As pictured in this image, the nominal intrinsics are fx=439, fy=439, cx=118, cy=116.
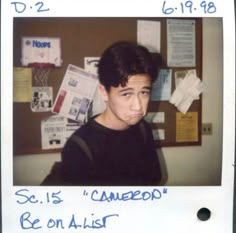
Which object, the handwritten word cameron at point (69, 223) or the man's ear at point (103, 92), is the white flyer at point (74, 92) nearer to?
the man's ear at point (103, 92)

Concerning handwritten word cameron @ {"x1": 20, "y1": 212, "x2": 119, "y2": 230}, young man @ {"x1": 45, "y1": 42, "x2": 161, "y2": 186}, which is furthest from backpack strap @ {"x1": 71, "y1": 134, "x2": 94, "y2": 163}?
handwritten word cameron @ {"x1": 20, "y1": 212, "x2": 119, "y2": 230}

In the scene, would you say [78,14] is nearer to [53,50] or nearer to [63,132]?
[53,50]

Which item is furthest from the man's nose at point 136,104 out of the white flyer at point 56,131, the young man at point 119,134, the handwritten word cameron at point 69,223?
the handwritten word cameron at point 69,223

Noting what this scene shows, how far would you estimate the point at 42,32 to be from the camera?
2.79ft

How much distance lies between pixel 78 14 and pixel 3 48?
159 millimetres

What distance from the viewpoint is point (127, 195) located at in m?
0.87

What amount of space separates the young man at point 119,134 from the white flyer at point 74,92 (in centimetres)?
2

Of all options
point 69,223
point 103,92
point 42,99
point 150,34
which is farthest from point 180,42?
point 69,223

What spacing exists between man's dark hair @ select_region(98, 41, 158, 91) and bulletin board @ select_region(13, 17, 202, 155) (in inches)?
0.5

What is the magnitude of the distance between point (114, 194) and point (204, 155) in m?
0.20

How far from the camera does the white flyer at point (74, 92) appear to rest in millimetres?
852

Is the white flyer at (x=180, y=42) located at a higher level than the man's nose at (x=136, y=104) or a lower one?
higher

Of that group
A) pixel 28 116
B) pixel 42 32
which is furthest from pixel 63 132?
pixel 42 32

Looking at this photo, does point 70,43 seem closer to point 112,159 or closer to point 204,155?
point 112,159
